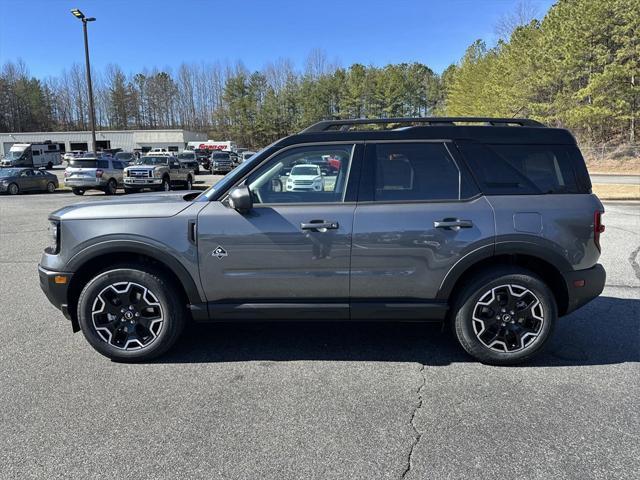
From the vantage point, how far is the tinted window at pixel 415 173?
362 cm

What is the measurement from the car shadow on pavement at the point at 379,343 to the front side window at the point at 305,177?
135cm

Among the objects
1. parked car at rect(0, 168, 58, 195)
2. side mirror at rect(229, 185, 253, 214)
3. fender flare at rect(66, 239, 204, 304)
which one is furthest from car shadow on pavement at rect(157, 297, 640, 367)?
parked car at rect(0, 168, 58, 195)

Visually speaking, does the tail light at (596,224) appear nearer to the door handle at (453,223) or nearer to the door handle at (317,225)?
the door handle at (453,223)

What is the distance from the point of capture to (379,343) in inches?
164

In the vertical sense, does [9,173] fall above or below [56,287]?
above

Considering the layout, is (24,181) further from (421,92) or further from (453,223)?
(421,92)

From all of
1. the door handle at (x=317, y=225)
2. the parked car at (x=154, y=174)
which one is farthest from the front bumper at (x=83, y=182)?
the door handle at (x=317, y=225)

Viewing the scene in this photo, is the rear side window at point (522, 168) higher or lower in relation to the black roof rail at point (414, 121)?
lower

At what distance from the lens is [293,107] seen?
316ft

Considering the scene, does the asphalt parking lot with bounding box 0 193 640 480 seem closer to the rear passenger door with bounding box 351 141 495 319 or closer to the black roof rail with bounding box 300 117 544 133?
the rear passenger door with bounding box 351 141 495 319

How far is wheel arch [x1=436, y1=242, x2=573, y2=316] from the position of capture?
139 inches

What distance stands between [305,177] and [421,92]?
10009cm

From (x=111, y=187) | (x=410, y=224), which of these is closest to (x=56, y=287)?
(x=410, y=224)

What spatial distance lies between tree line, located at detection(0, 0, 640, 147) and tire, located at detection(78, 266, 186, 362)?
40.4 metres
